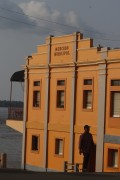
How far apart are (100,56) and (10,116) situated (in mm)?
12920

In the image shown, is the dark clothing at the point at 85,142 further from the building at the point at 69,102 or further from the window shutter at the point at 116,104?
the window shutter at the point at 116,104

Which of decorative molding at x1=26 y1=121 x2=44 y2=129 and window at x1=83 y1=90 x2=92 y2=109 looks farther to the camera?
decorative molding at x1=26 y1=121 x2=44 y2=129

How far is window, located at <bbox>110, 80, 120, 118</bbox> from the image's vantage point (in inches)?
1123

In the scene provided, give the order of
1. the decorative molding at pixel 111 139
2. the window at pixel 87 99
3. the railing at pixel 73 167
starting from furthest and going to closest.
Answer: the window at pixel 87 99
the decorative molding at pixel 111 139
the railing at pixel 73 167

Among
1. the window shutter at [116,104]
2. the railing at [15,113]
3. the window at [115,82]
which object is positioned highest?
the window at [115,82]

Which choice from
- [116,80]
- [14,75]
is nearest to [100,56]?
[116,80]

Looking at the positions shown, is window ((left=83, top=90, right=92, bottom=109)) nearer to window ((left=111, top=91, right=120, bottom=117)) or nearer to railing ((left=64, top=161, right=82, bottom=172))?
window ((left=111, top=91, right=120, bottom=117))

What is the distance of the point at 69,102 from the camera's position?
32281mm

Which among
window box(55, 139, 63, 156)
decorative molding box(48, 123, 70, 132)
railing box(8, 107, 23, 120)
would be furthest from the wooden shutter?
railing box(8, 107, 23, 120)

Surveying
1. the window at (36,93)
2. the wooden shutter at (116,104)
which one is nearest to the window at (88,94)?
the wooden shutter at (116,104)

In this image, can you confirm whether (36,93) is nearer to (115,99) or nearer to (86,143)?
(115,99)

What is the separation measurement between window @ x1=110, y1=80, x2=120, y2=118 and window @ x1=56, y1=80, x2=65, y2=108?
4759 millimetres

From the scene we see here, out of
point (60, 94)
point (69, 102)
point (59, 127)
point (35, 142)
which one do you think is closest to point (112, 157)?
point (69, 102)

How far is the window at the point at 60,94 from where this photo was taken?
1300 inches
